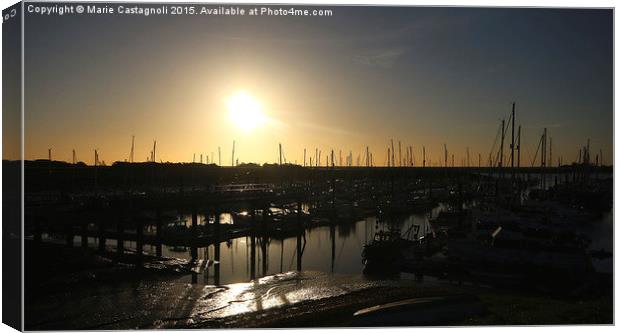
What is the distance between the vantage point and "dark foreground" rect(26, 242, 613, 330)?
28.0ft

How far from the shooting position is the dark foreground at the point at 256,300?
8547 mm

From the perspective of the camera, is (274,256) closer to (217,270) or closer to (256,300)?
(217,270)

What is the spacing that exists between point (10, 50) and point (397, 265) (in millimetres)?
12593

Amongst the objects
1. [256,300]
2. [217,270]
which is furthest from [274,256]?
[256,300]

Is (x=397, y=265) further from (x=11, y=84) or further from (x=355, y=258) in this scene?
(x=11, y=84)

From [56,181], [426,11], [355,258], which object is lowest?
[355,258]

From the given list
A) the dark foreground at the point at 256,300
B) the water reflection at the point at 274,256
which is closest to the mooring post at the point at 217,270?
the water reflection at the point at 274,256

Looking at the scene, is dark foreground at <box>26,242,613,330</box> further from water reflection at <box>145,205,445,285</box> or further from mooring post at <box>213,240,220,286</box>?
water reflection at <box>145,205,445,285</box>

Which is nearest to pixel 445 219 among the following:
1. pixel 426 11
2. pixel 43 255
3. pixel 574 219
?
pixel 574 219

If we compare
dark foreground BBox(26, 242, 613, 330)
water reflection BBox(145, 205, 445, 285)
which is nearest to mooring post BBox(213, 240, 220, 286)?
water reflection BBox(145, 205, 445, 285)

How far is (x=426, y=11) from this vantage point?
7.81 m

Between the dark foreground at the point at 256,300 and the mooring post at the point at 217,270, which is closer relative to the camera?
the dark foreground at the point at 256,300

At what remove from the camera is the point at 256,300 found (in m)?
11.7

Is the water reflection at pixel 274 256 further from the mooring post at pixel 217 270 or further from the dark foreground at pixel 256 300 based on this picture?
the dark foreground at pixel 256 300
